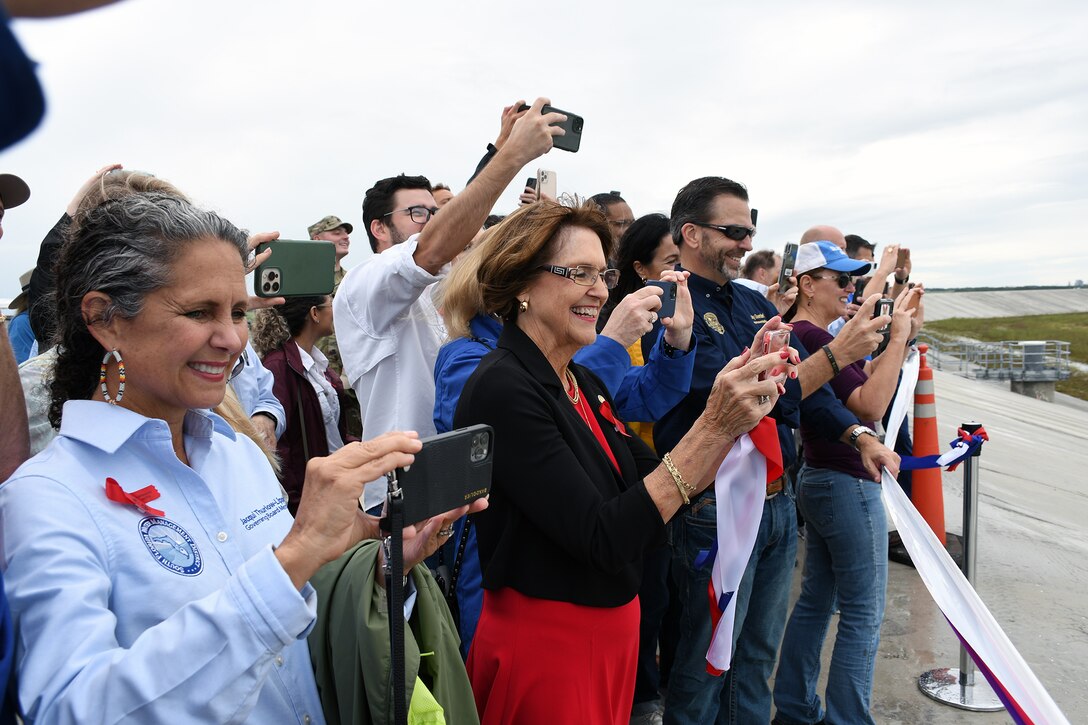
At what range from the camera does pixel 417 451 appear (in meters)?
1.56

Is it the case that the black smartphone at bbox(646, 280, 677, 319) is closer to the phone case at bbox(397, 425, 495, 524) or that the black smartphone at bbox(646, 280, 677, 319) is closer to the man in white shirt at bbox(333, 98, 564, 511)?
the man in white shirt at bbox(333, 98, 564, 511)

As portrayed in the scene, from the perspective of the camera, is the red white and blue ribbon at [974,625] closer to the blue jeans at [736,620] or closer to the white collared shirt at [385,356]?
the blue jeans at [736,620]

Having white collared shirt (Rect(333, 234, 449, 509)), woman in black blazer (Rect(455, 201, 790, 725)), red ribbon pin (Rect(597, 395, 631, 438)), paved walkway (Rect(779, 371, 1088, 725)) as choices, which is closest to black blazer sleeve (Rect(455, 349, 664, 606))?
woman in black blazer (Rect(455, 201, 790, 725))

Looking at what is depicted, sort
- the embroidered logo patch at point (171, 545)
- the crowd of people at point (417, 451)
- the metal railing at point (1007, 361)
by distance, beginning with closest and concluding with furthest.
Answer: the crowd of people at point (417, 451) < the embroidered logo patch at point (171, 545) < the metal railing at point (1007, 361)

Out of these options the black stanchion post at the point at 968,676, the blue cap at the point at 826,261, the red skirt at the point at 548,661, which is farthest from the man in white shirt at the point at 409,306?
the black stanchion post at the point at 968,676

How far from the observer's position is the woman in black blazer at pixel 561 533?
231 cm

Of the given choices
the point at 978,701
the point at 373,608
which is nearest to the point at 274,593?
the point at 373,608

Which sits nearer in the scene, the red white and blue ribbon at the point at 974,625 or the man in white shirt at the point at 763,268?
the red white and blue ribbon at the point at 974,625

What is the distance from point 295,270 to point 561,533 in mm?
1275

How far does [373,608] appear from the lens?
184 cm

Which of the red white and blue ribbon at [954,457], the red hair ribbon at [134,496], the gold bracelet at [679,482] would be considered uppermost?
the red hair ribbon at [134,496]

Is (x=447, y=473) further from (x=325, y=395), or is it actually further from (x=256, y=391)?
(x=325, y=395)

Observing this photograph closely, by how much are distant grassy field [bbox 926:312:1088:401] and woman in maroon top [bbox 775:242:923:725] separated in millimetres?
49888

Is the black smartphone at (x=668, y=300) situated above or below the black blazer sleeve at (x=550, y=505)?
above
